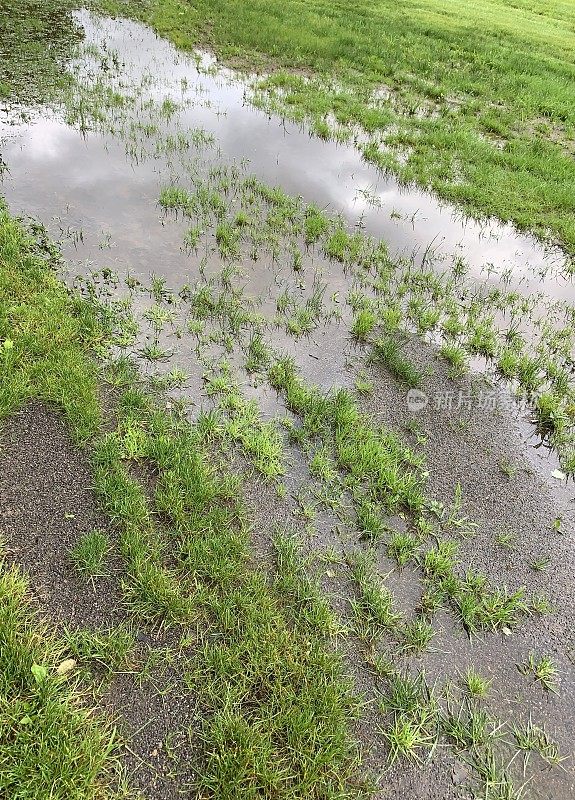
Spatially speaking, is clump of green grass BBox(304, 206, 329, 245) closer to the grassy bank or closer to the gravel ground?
the grassy bank

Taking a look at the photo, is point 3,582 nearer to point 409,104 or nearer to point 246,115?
point 246,115

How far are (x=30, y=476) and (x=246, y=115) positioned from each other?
11.4m

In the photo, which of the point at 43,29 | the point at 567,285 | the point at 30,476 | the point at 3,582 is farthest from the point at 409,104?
the point at 3,582

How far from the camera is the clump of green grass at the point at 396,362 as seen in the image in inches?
251

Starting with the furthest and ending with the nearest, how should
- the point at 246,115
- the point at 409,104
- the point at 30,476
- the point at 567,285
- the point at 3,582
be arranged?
1. the point at 409,104
2. the point at 246,115
3. the point at 567,285
4. the point at 30,476
5. the point at 3,582

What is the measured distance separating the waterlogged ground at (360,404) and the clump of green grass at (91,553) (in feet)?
0.43

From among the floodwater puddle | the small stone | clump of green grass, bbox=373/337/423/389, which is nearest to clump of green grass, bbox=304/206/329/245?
the floodwater puddle

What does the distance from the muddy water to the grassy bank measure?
0.79m

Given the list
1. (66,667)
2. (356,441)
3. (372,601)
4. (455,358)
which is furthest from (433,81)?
(66,667)

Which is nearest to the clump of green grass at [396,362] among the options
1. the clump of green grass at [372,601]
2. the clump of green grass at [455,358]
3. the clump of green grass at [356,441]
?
the clump of green grass at [455,358]

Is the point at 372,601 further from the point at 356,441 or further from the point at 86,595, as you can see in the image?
the point at 86,595

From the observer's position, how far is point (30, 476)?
462cm

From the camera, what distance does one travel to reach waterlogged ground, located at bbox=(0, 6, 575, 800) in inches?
139

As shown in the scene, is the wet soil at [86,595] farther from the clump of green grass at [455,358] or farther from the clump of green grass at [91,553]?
the clump of green grass at [455,358]
